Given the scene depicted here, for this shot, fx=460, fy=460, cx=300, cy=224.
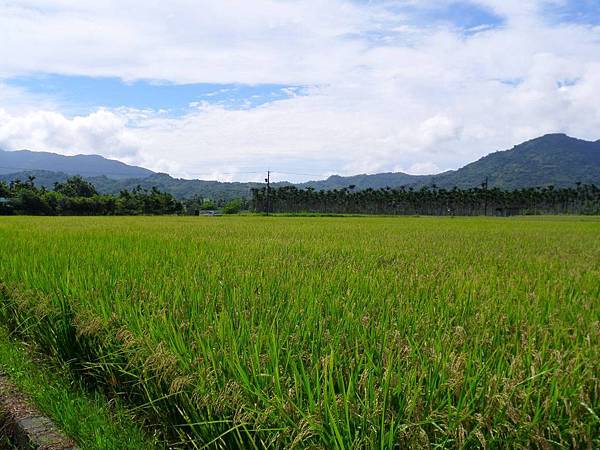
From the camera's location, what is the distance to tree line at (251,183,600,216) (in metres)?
93.2

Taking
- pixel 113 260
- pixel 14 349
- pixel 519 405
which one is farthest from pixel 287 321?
pixel 113 260

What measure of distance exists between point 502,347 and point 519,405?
1.79 ft

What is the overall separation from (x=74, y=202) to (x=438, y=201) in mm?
68231

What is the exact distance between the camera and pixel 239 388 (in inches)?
62.6

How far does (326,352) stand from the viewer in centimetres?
181

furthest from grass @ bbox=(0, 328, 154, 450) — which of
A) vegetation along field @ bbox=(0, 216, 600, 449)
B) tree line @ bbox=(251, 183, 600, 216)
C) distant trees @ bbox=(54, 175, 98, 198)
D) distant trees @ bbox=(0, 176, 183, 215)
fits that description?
tree line @ bbox=(251, 183, 600, 216)

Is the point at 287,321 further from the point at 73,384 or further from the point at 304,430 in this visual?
the point at 73,384

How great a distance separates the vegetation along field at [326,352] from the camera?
133 centimetres

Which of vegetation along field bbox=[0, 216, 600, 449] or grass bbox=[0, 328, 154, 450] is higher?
vegetation along field bbox=[0, 216, 600, 449]

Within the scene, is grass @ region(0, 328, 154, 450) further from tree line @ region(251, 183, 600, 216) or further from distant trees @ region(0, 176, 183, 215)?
tree line @ region(251, 183, 600, 216)

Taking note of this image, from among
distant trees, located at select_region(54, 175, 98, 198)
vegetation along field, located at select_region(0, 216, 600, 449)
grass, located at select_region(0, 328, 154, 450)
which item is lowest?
grass, located at select_region(0, 328, 154, 450)

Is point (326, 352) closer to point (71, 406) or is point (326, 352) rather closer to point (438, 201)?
point (71, 406)

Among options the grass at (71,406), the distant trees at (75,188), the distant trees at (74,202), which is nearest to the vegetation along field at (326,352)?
the grass at (71,406)

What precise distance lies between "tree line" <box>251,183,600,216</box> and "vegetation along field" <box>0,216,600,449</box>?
291 feet
